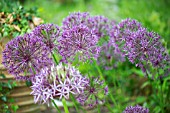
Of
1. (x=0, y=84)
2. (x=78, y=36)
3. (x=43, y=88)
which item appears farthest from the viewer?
(x=0, y=84)

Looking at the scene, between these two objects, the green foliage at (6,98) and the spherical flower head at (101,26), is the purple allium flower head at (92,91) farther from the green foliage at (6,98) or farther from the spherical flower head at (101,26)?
the green foliage at (6,98)

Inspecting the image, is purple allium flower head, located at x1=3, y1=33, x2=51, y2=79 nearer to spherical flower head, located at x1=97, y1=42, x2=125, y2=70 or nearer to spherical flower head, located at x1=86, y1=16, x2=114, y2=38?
spherical flower head, located at x1=86, y1=16, x2=114, y2=38

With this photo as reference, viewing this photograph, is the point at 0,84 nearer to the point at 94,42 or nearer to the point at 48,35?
the point at 48,35

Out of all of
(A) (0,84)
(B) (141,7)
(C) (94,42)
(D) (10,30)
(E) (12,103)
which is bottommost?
(E) (12,103)

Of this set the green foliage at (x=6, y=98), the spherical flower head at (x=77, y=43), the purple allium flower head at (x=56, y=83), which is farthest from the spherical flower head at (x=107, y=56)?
the purple allium flower head at (x=56, y=83)

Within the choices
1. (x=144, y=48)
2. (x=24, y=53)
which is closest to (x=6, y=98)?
(x=24, y=53)

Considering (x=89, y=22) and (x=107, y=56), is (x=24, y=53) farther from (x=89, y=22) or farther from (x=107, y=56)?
(x=107, y=56)

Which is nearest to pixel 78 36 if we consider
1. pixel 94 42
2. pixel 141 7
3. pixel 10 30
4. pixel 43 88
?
pixel 94 42
